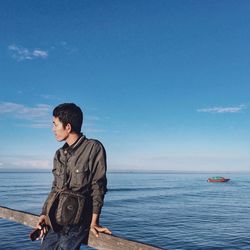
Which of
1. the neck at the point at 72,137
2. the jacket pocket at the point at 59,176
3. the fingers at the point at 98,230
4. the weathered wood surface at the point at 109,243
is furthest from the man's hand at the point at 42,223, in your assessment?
the neck at the point at 72,137

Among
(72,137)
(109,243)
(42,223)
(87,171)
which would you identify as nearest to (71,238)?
(42,223)

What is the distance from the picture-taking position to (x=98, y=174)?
3.41 m

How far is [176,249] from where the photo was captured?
66.3 feet

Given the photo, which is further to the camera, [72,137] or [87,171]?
[72,137]

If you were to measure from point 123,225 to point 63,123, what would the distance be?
2750 cm

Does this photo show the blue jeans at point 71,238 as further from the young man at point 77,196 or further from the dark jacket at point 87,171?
the dark jacket at point 87,171

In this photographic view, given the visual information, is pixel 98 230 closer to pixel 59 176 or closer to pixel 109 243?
pixel 109 243

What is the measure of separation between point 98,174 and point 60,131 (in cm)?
76

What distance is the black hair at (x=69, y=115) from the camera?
12.1ft

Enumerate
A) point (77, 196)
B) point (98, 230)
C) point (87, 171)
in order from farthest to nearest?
point (87, 171), point (77, 196), point (98, 230)

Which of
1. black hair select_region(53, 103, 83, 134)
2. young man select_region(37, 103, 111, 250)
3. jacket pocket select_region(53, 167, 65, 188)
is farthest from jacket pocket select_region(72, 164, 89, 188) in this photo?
black hair select_region(53, 103, 83, 134)

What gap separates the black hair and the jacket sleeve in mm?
440

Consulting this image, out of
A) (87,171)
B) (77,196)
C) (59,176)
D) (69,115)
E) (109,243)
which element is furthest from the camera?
(69,115)

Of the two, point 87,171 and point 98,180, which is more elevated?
point 87,171
